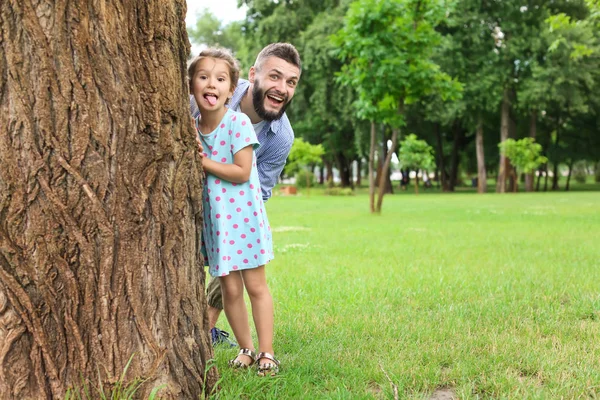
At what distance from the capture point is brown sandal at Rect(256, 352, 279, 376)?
3.36m

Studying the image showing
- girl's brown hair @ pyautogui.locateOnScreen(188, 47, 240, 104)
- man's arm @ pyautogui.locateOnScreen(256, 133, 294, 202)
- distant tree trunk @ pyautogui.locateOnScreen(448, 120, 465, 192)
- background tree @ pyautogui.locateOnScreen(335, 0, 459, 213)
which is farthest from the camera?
distant tree trunk @ pyautogui.locateOnScreen(448, 120, 465, 192)

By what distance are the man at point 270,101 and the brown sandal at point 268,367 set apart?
1.78 ft

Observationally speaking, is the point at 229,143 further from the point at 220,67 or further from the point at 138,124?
the point at 138,124

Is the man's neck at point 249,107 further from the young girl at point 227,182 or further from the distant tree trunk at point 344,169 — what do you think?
the distant tree trunk at point 344,169

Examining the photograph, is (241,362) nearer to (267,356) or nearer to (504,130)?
(267,356)

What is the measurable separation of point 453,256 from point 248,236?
558 cm

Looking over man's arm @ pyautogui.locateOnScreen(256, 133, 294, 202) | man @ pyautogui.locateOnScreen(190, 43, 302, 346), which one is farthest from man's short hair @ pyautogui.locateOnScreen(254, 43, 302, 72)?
man's arm @ pyautogui.locateOnScreen(256, 133, 294, 202)

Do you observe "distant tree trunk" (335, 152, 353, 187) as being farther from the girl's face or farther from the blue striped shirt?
the girl's face

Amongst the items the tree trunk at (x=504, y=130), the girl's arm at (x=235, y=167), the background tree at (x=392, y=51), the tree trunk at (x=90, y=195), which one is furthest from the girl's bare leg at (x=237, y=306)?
the tree trunk at (x=504, y=130)

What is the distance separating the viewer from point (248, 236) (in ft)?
10.8

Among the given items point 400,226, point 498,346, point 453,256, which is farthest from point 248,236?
point 400,226

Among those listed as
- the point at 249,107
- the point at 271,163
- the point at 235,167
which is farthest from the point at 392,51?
the point at 235,167

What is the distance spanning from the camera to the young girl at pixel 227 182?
3.25 m

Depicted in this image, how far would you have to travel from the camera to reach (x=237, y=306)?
3514 mm
